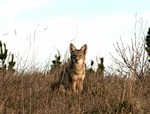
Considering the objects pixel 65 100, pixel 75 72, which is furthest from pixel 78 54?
pixel 65 100

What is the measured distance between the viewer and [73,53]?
A: 421 inches

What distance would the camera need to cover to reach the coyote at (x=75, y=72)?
32.7 ft

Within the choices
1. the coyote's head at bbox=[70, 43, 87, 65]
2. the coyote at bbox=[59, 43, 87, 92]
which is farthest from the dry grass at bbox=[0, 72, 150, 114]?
the coyote's head at bbox=[70, 43, 87, 65]

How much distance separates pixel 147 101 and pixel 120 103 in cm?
93

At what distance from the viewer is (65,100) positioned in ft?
25.7

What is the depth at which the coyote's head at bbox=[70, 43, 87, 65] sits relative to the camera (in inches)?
417

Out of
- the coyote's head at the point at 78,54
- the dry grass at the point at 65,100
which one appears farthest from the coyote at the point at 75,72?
the dry grass at the point at 65,100

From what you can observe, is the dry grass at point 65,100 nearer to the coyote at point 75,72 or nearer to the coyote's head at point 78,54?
the coyote at point 75,72

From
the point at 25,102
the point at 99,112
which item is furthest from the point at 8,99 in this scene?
the point at 99,112

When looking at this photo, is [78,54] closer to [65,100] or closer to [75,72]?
[75,72]

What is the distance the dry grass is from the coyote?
981 millimetres

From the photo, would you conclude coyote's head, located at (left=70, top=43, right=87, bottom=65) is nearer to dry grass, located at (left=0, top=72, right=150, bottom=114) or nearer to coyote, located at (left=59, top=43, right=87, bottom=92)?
coyote, located at (left=59, top=43, right=87, bottom=92)

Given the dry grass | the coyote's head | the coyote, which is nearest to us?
the dry grass

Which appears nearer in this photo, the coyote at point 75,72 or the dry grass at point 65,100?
the dry grass at point 65,100
